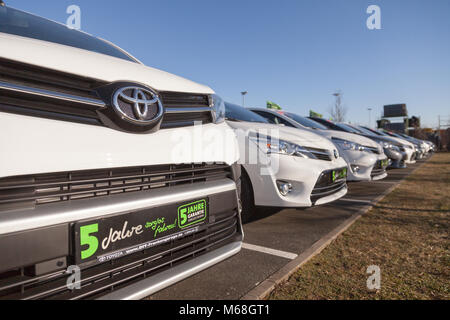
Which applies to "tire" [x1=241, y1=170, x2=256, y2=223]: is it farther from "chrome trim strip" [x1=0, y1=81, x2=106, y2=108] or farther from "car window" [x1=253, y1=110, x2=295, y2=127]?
"car window" [x1=253, y1=110, x2=295, y2=127]

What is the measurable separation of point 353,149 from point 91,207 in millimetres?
5015

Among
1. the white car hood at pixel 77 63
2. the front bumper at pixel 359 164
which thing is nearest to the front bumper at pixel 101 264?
Answer: the white car hood at pixel 77 63

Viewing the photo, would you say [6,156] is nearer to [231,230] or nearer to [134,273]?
[134,273]

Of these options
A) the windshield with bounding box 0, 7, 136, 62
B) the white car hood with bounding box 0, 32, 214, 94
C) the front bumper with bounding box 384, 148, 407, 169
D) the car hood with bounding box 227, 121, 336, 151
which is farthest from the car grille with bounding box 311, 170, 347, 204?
the front bumper with bounding box 384, 148, 407, 169

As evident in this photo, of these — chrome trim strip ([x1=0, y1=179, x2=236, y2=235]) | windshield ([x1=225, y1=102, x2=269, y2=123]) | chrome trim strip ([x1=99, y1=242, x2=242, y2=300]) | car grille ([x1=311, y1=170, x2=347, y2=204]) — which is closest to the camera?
chrome trim strip ([x1=0, y1=179, x2=236, y2=235])

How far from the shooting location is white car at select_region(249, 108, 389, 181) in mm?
5168

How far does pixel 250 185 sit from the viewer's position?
9.09ft

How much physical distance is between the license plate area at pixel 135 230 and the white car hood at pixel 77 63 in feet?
1.95

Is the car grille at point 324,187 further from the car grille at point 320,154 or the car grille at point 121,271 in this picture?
the car grille at point 121,271

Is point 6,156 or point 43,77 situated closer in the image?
point 6,156

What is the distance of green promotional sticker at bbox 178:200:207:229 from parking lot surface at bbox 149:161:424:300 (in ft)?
1.93

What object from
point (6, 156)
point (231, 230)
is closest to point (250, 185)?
point (231, 230)

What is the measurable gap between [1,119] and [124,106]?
45 centimetres

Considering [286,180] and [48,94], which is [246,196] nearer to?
[286,180]
